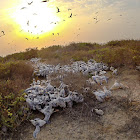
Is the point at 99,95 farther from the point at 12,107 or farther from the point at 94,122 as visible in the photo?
the point at 12,107

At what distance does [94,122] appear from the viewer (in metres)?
3.57

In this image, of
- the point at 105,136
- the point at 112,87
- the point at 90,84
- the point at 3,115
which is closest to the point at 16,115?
the point at 3,115

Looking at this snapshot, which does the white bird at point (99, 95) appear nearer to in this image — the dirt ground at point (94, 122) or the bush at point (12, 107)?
the dirt ground at point (94, 122)

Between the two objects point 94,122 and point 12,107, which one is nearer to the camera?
point 94,122

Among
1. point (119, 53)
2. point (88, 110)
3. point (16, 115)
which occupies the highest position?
point (16, 115)

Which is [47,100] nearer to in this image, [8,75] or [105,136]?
[105,136]

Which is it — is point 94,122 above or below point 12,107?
below

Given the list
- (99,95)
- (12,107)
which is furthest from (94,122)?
(12,107)

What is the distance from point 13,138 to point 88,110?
1815 millimetres

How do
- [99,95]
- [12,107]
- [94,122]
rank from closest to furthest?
[94,122]
[12,107]
[99,95]

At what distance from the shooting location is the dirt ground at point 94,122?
3.21 meters

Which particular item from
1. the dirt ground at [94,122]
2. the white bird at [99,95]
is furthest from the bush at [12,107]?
the white bird at [99,95]

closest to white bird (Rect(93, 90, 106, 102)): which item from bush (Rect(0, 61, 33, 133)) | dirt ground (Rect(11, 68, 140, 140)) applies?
dirt ground (Rect(11, 68, 140, 140))

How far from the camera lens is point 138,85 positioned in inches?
200
